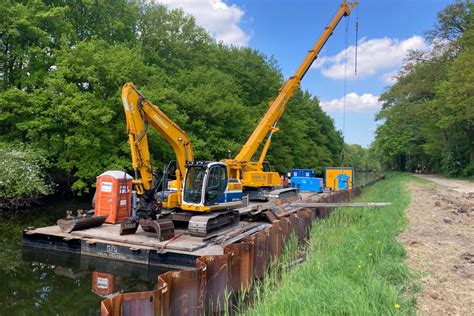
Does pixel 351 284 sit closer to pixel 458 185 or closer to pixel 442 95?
pixel 458 185

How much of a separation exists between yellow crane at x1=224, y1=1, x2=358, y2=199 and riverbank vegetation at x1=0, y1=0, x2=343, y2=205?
23.2 ft

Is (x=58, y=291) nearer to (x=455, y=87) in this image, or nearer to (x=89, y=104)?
(x=89, y=104)

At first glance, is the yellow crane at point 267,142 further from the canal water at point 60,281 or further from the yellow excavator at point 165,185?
the canal water at point 60,281

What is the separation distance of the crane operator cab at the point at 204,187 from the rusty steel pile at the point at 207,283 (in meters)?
2.46

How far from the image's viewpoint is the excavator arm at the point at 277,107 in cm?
1956

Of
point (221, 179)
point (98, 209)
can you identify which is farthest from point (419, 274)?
point (98, 209)

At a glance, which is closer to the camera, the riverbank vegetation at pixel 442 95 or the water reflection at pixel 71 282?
the water reflection at pixel 71 282

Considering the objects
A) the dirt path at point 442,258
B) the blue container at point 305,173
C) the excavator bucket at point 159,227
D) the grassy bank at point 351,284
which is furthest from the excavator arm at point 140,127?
the blue container at point 305,173

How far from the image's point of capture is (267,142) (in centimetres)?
2139

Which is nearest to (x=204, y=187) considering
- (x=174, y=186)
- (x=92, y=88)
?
(x=174, y=186)

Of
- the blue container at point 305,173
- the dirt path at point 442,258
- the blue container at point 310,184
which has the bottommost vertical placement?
the dirt path at point 442,258

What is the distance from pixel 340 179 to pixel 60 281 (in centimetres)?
2565

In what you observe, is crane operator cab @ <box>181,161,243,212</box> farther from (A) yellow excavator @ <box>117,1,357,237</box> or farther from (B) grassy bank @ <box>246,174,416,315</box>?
(B) grassy bank @ <box>246,174,416,315</box>

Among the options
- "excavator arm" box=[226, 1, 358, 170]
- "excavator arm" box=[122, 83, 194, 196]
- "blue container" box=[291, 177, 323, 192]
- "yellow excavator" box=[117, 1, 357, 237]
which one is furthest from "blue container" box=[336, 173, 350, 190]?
"excavator arm" box=[122, 83, 194, 196]
